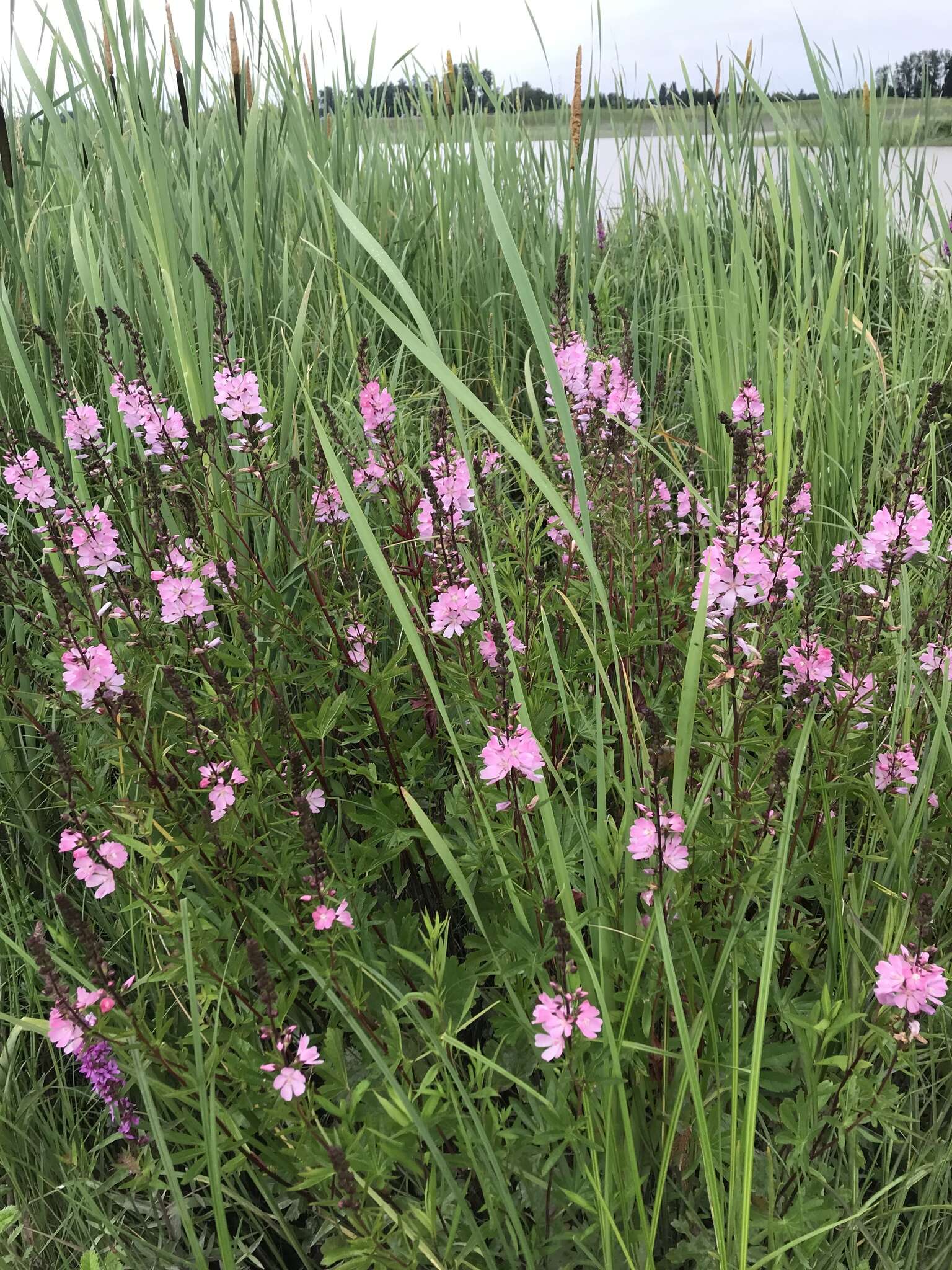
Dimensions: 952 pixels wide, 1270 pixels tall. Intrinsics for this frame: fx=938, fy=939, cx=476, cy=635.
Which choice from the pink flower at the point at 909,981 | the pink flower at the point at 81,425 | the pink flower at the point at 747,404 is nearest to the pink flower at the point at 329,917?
the pink flower at the point at 909,981

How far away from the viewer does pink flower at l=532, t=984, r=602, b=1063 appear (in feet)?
4.62

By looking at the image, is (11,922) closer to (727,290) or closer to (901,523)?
(901,523)

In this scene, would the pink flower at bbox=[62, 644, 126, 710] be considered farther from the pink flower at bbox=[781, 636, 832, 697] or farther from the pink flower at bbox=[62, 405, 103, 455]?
the pink flower at bbox=[781, 636, 832, 697]

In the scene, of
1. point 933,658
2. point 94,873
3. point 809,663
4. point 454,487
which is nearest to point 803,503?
point 933,658

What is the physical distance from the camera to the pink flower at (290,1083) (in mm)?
1444

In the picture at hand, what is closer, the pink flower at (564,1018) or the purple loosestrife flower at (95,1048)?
the pink flower at (564,1018)

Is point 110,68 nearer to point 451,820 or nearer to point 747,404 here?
point 747,404

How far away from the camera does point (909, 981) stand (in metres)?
1.48

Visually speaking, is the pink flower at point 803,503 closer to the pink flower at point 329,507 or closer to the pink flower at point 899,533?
the pink flower at point 899,533

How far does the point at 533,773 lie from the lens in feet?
5.21

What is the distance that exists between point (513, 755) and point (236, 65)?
3241 millimetres

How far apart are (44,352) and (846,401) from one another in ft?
9.15

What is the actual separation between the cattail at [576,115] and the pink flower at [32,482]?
2982mm

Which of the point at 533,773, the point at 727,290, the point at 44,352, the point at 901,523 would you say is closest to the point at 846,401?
the point at 727,290
